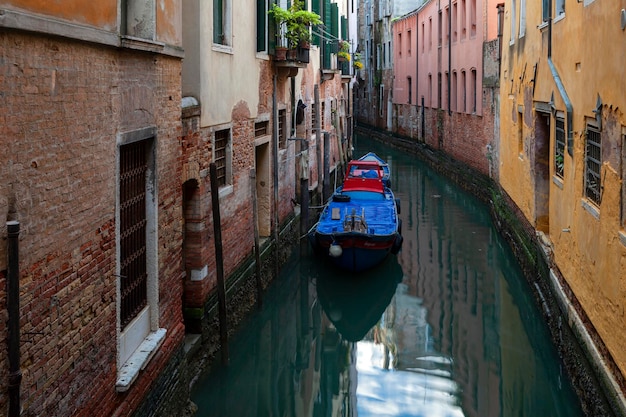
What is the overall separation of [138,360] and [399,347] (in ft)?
14.6

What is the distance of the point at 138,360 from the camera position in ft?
16.9

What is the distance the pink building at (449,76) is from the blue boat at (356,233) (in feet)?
18.7

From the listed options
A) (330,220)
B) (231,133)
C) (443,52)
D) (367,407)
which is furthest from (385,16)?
(367,407)

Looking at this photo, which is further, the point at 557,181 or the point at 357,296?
the point at 357,296

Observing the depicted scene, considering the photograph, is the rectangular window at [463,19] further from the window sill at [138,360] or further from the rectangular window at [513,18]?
the window sill at [138,360]

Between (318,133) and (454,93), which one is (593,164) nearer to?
(318,133)

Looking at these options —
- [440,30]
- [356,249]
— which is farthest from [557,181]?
[440,30]

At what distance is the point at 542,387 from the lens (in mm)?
7531

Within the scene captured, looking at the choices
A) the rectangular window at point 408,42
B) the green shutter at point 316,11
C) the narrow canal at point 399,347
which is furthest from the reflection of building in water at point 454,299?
the rectangular window at point 408,42

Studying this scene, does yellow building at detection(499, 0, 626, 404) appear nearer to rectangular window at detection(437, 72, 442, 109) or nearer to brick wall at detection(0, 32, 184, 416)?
brick wall at detection(0, 32, 184, 416)

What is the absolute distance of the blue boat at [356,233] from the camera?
36.8ft

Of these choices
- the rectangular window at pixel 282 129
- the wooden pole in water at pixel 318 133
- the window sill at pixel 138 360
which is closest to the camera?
the window sill at pixel 138 360

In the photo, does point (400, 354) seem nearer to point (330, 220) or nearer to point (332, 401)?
point (332, 401)

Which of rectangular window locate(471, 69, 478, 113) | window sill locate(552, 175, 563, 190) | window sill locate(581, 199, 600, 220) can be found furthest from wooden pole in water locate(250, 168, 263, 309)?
rectangular window locate(471, 69, 478, 113)
